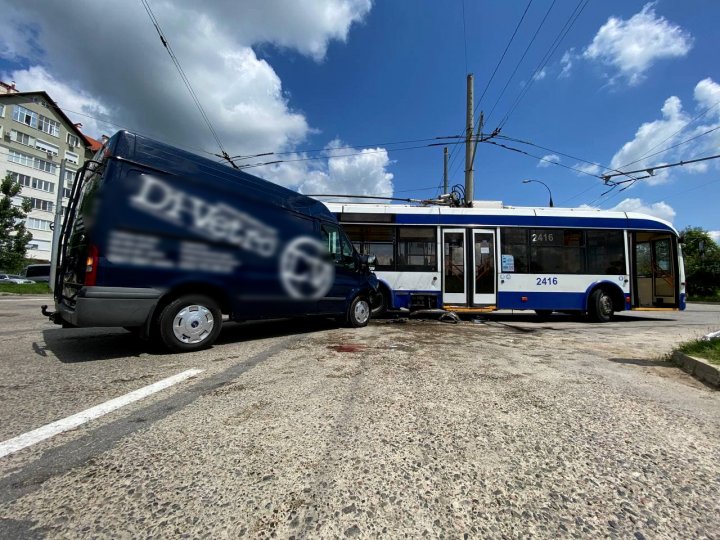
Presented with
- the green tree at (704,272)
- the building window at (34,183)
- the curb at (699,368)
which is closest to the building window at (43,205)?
the building window at (34,183)

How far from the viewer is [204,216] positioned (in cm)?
486

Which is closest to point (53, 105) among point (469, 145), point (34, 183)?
point (34, 183)

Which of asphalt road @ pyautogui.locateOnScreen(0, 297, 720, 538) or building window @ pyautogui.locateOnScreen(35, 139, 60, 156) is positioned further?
building window @ pyautogui.locateOnScreen(35, 139, 60, 156)

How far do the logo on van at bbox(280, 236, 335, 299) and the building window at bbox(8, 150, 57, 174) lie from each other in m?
55.2

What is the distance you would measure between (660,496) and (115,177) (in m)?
5.44

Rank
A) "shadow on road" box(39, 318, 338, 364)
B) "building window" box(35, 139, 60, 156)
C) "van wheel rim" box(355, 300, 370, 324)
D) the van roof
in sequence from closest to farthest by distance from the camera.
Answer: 1. the van roof
2. "shadow on road" box(39, 318, 338, 364)
3. "van wheel rim" box(355, 300, 370, 324)
4. "building window" box(35, 139, 60, 156)

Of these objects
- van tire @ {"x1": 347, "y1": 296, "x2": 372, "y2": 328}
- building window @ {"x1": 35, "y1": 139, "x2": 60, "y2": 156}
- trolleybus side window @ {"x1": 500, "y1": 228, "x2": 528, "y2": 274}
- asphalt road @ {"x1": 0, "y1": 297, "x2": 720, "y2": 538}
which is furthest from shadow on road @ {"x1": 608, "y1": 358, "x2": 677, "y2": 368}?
building window @ {"x1": 35, "y1": 139, "x2": 60, "y2": 156}

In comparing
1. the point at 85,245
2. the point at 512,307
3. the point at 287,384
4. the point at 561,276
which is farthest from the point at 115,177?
the point at 561,276

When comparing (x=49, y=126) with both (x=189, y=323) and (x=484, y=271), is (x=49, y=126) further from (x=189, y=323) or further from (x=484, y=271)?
(x=484, y=271)

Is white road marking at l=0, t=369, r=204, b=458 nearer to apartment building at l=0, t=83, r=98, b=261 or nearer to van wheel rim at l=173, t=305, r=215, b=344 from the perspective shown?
van wheel rim at l=173, t=305, r=215, b=344

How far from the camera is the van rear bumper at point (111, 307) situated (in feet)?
13.0

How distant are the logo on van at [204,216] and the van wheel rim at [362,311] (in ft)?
9.29

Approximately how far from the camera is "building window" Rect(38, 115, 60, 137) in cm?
4597

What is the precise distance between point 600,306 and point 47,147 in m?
62.6
